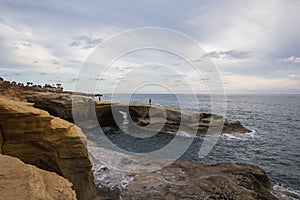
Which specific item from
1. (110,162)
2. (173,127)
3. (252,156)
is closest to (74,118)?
(173,127)

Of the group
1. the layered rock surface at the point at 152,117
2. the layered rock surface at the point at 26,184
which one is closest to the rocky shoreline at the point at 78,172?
the layered rock surface at the point at 26,184

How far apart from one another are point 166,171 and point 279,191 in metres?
6.63

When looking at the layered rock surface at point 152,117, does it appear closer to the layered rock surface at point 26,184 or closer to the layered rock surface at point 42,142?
the layered rock surface at point 42,142

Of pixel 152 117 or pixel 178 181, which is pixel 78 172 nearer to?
pixel 178 181

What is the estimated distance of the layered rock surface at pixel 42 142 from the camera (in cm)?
712

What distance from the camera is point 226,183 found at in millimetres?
10211

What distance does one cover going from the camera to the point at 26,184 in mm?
3023

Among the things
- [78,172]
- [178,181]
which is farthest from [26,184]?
[178,181]

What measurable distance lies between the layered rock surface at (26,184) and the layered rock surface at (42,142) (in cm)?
360

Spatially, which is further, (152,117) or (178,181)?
(152,117)

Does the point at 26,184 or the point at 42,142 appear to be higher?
the point at 26,184

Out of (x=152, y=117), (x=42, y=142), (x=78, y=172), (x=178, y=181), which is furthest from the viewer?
(x=152, y=117)

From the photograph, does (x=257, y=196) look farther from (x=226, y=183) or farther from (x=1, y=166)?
(x=1, y=166)

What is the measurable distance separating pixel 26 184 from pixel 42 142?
487 cm
